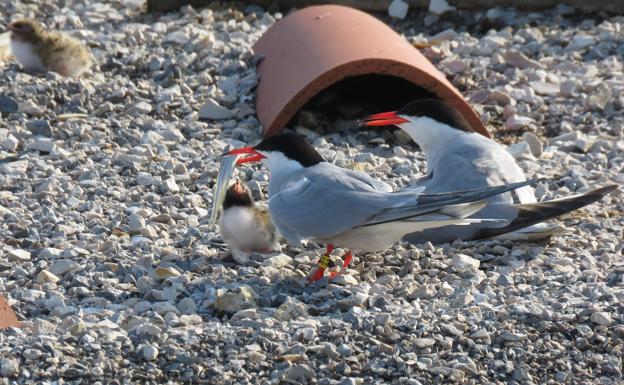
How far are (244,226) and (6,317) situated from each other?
1.05 m

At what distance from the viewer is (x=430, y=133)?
5617mm

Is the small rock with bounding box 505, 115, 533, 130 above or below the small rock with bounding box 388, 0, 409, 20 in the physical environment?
below

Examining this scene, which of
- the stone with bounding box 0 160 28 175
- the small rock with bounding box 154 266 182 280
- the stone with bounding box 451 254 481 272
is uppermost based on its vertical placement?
the small rock with bounding box 154 266 182 280

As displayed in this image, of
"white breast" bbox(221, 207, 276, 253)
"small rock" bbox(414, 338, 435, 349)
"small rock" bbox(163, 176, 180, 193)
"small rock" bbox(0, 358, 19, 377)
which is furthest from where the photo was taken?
"small rock" bbox(163, 176, 180, 193)

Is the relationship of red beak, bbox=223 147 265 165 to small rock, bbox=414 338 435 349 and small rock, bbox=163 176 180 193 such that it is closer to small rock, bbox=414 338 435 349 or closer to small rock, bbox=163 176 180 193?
small rock, bbox=163 176 180 193

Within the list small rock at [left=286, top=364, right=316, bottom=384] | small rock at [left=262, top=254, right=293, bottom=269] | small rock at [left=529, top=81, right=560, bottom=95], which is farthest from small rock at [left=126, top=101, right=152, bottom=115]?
small rock at [left=286, top=364, right=316, bottom=384]

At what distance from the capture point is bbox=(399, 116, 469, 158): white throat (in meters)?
5.54

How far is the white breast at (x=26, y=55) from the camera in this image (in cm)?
679

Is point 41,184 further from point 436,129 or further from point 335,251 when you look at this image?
Result: point 436,129

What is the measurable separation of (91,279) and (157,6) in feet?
12.1

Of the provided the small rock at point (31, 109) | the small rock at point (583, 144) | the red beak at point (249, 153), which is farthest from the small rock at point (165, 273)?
the small rock at point (583, 144)

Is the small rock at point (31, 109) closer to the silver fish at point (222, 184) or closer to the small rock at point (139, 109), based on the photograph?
the small rock at point (139, 109)

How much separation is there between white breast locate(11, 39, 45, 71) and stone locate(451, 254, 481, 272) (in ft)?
9.73

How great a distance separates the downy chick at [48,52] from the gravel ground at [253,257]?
0.10 m
